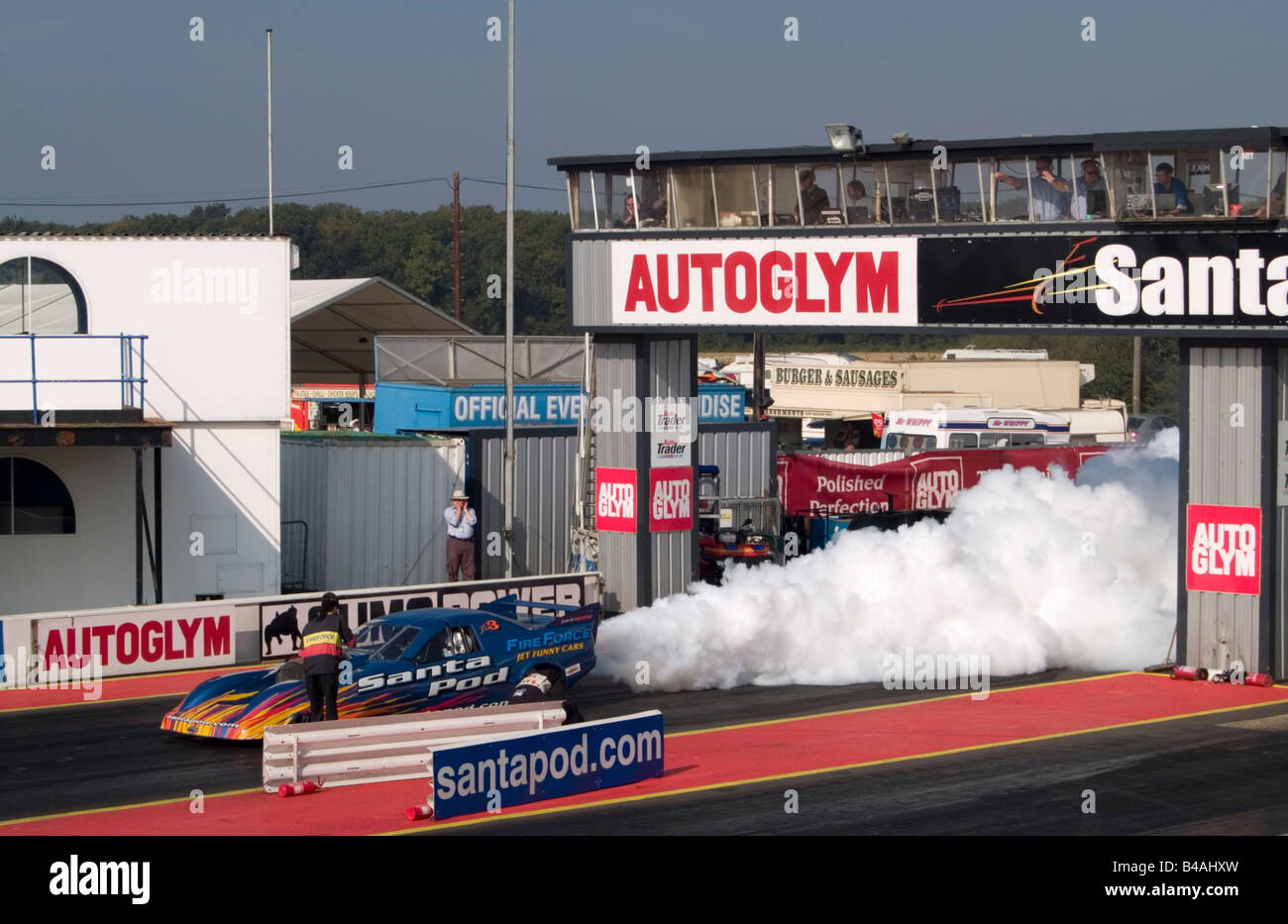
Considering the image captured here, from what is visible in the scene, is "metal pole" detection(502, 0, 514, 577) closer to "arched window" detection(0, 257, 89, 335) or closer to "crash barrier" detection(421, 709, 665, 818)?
"arched window" detection(0, 257, 89, 335)

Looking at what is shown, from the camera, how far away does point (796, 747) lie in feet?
53.1

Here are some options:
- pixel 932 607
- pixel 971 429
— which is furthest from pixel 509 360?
pixel 971 429

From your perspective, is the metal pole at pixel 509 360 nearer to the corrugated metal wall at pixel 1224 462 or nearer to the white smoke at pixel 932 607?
the white smoke at pixel 932 607

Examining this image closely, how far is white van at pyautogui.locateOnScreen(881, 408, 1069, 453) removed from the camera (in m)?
41.5

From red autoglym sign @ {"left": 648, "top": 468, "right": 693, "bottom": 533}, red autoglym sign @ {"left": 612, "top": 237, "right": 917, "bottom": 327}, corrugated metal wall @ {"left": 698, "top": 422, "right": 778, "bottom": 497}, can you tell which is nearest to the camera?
red autoglym sign @ {"left": 612, "top": 237, "right": 917, "bottom": 327}

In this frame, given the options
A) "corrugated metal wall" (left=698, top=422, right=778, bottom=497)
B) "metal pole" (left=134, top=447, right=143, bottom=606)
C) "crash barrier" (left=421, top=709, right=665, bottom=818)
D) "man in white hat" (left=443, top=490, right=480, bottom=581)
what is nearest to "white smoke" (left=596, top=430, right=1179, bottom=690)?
"crash barrier" (left=421, top=709, right=665, bottom=818)

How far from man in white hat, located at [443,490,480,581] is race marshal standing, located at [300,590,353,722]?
33.3 ft

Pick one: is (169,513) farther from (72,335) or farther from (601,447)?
(601,447)

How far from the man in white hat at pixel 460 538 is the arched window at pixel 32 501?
20.7ft

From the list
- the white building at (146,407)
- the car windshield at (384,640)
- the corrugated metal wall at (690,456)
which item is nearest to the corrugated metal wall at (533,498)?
the white building at (146,407)

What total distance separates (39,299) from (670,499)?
10.9 m

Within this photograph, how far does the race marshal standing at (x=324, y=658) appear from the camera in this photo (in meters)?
15.3

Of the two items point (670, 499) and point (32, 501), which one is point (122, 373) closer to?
point (32, 501)
